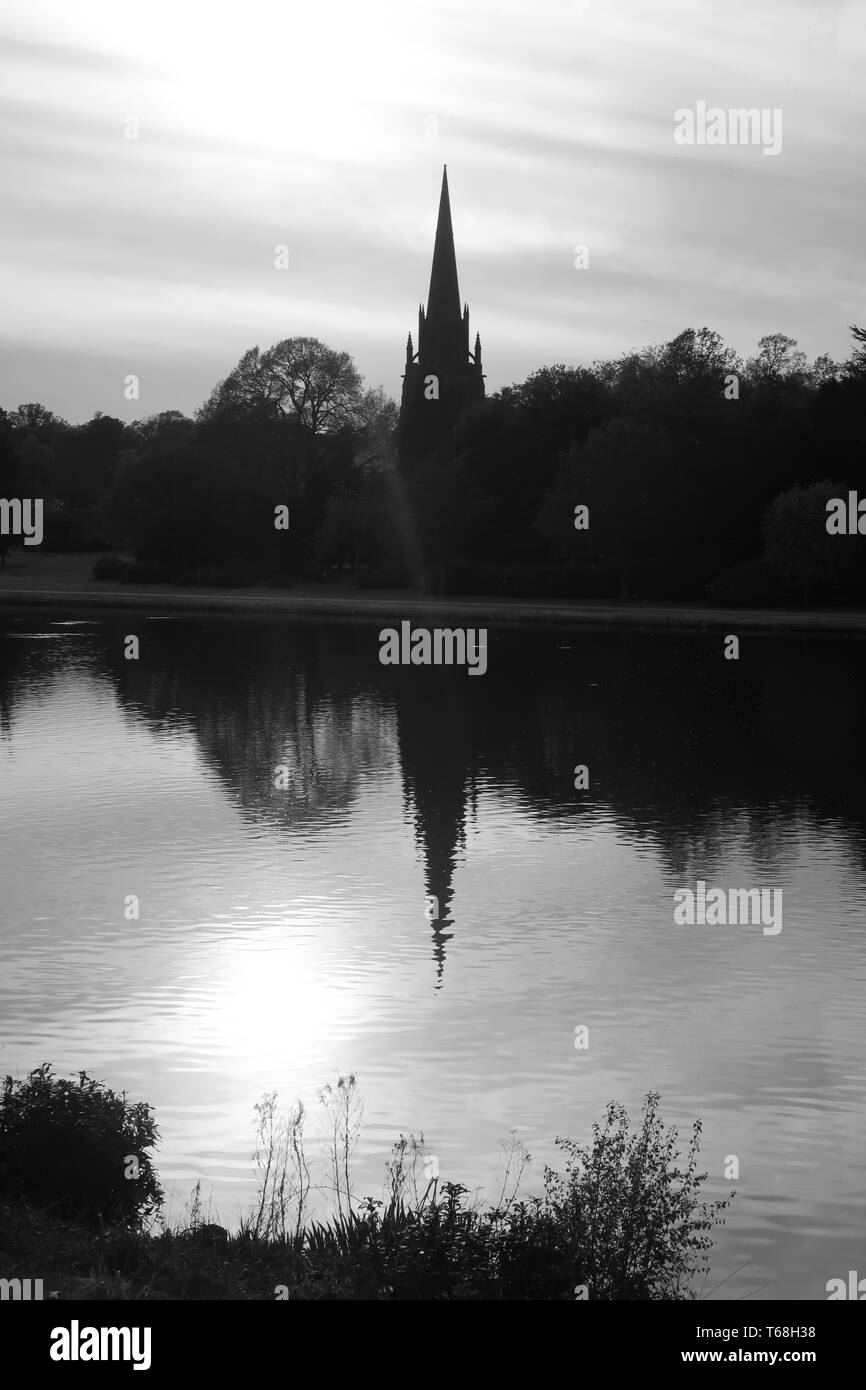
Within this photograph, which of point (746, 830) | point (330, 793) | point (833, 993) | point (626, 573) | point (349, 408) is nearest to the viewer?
point (833, 993)

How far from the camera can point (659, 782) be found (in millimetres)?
26031

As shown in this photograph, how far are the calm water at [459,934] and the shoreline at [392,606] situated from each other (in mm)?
27535

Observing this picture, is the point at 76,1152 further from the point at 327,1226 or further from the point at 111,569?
the point at 111,569

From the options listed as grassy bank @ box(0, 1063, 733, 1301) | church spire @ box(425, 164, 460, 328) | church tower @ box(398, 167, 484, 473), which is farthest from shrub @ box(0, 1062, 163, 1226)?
church spire @ box(425, 164, 460, 328)

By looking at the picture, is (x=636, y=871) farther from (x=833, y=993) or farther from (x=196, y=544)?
(x=196, y=544)

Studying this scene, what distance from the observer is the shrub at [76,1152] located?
8719 millimetres

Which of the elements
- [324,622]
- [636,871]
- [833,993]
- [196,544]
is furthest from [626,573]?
[833,993]

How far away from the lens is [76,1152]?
898cm

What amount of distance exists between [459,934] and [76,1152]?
24.9 ft

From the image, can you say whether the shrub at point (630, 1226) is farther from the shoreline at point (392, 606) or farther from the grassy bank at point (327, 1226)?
the shoreline at point (392, 606)

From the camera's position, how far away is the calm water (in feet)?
35.1

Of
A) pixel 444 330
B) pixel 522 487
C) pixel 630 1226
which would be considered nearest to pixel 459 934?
pixel 630 1226

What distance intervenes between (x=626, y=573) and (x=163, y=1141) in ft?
218

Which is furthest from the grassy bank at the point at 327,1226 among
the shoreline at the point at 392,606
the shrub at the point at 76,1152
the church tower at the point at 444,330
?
the church tower at the point at 444,330
